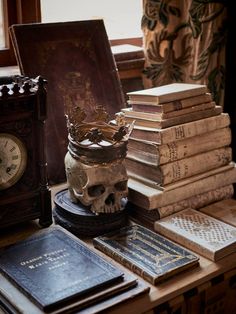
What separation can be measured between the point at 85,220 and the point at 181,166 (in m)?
0.28

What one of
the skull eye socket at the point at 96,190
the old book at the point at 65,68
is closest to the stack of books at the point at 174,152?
the skull eye socket at the point at 96,190

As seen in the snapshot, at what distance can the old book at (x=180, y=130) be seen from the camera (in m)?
1.33

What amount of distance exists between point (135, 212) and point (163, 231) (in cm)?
12

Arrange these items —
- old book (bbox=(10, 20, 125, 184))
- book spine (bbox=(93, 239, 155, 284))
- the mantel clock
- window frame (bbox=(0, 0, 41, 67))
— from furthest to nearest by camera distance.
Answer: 1. window frame (bbox=(0, 0, 41, 67))
2. old book (bbox=(10, 20, 125, 184))
3. the mantel clock
4. book spine (bbox=(93, 239, 155, 284))

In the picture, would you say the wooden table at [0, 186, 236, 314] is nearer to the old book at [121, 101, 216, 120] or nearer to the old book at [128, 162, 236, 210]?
the old book at [128, 162, 236, 210]

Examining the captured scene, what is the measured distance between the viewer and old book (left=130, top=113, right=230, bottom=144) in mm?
1329

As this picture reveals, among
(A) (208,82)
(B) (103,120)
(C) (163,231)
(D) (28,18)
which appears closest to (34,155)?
(B) (103,120)

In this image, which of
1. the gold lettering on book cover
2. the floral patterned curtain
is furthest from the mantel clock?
the floral patterned curtain

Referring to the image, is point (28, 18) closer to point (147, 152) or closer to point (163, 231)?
point (147, 152)

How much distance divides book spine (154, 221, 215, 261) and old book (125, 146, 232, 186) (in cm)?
11

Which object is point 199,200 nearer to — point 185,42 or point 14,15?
point 185,42

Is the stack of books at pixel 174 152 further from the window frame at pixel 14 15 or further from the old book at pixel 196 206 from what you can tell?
the window frame at pixel 14 15

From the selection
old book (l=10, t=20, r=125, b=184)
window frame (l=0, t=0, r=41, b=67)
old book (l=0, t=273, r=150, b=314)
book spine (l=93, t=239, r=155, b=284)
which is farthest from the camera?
window frame (l=0, t=0, r=41, b=67)

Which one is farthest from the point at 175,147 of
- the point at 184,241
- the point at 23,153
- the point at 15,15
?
the point at 15,15
